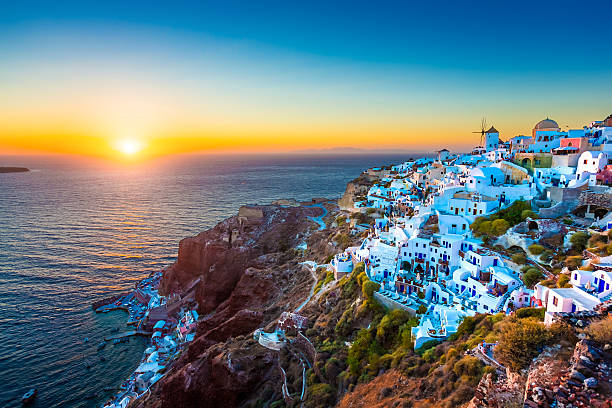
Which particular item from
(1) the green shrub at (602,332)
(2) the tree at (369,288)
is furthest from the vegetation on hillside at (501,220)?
(1) the green shrub at (602,332)

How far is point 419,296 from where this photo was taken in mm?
31438

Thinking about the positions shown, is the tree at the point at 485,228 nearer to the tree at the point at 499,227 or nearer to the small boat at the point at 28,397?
the tree at the point at 499,227

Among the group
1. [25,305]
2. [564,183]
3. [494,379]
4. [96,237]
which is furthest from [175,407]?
[96,237]

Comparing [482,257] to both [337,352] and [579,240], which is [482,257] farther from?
[337,352]

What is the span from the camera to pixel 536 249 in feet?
98.7

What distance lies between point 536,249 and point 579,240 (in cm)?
319

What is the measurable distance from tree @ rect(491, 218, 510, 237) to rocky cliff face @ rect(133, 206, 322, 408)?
2160 centimetres

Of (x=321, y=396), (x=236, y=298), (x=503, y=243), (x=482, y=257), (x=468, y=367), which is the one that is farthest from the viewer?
(x=236, y=298)

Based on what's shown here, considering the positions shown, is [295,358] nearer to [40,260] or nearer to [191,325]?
[191,325]

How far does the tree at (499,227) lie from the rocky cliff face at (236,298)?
21601mm

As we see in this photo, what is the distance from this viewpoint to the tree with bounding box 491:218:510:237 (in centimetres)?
3403

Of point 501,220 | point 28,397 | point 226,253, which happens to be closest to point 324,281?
point 501,220

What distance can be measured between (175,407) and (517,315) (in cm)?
3005

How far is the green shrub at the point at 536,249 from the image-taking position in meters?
29.9
